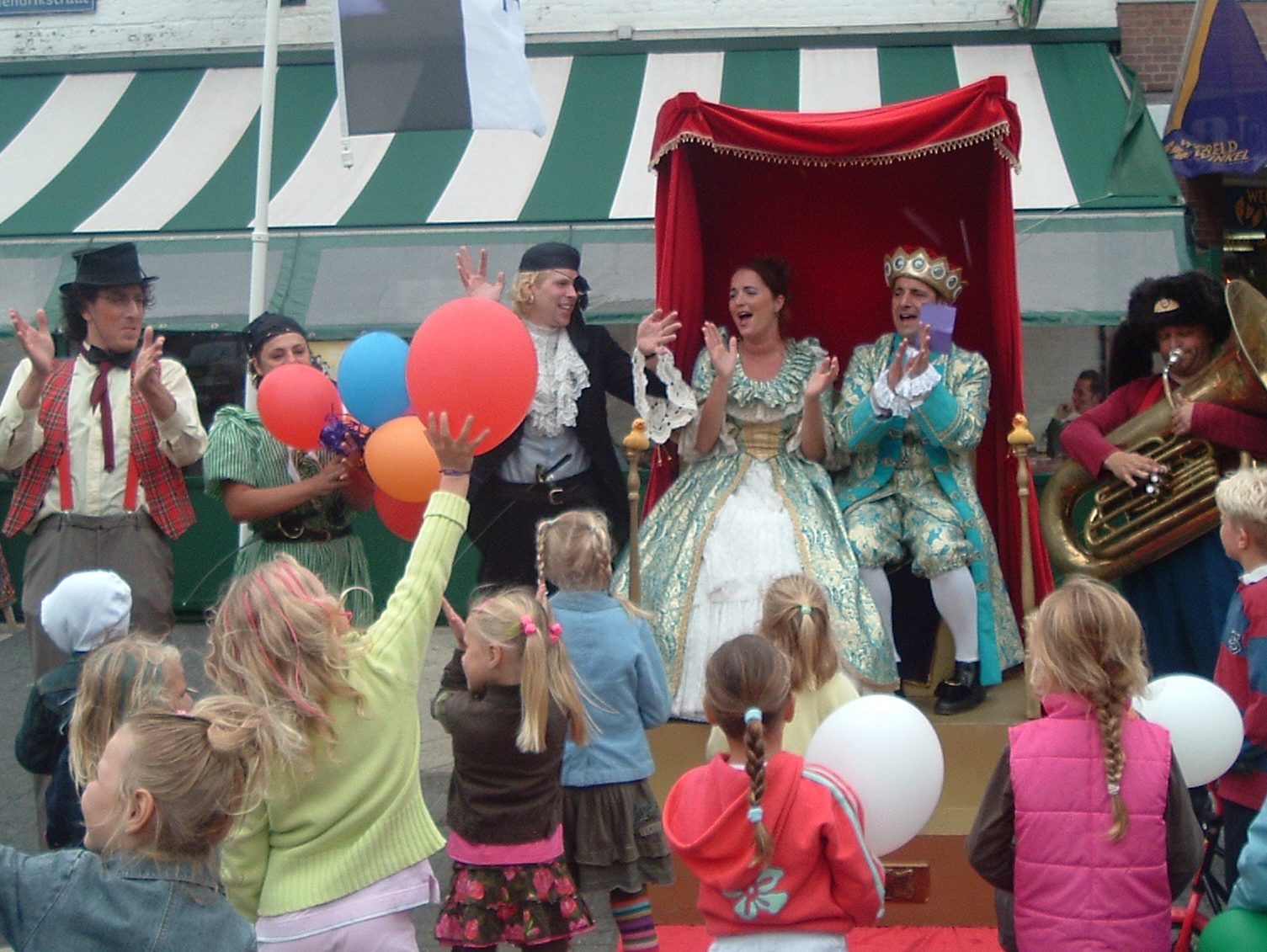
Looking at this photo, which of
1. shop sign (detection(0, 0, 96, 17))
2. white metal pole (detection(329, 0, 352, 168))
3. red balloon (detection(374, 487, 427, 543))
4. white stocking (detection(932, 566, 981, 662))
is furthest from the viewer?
shop sign (detection(0, 0, 96, 17))

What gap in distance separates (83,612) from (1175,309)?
369cm

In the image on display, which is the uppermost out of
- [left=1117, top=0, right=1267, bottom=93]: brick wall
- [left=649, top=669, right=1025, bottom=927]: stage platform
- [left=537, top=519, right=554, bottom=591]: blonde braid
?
[left=1117, top=0, right=1267, bottom=93]: brick wall

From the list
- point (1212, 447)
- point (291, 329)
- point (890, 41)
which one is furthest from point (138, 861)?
point (890, 41)

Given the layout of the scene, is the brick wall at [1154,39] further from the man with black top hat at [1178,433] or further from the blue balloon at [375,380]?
the blue balloon at [375,380]

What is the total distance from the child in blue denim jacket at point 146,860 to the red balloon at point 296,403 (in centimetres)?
213

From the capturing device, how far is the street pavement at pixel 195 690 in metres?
4.41

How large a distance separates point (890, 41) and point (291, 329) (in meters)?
6.43

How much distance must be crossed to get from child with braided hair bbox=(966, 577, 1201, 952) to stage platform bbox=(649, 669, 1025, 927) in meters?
1.24

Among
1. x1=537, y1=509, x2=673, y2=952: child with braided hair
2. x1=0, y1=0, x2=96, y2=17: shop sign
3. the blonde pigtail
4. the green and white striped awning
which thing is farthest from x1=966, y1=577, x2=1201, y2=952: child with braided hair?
x1=0, y1=0, x2=96, y2=17: shop sign

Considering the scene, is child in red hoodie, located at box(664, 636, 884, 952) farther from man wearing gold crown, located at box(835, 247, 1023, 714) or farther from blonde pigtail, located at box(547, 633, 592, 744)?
man wearing gold crown, located at box(835, 247, 1023, 714)

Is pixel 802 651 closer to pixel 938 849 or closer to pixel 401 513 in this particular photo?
pixel 938 849

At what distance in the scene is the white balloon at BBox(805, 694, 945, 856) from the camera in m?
2.97

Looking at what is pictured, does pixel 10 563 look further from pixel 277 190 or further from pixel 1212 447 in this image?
pixel 1212 447

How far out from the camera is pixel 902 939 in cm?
395
